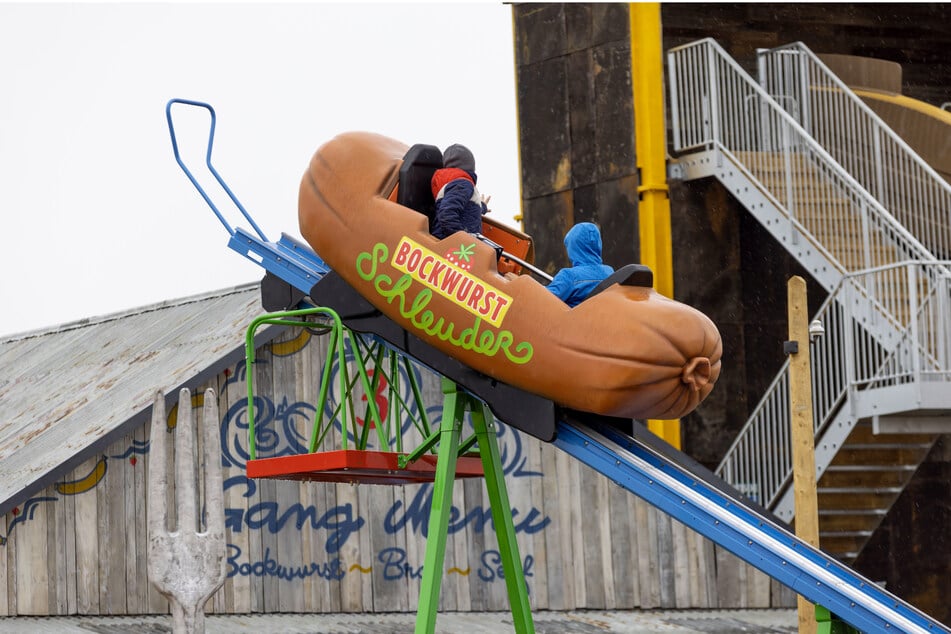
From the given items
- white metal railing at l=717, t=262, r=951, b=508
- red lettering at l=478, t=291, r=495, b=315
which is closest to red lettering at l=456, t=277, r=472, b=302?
red lettering at l=478, t=291, r=495, b=315

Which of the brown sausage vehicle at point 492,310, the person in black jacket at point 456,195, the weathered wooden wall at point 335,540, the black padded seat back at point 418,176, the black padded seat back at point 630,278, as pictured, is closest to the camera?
the brown sausage vehicle at point 492,310

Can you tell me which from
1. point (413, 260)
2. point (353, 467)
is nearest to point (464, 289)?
point (413, 260)

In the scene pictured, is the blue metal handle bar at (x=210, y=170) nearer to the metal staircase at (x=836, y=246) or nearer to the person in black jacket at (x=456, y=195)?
the person in black jacket at (x=456, y=195)

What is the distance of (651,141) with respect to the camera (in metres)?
22.1

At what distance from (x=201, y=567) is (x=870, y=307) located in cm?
836

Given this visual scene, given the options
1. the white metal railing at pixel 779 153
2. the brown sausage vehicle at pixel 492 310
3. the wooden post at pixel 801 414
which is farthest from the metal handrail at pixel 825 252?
the brown sausage vehicle at pixel 492 310

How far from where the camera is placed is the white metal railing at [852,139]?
21.8 m

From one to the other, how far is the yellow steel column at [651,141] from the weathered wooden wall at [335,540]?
106 inches

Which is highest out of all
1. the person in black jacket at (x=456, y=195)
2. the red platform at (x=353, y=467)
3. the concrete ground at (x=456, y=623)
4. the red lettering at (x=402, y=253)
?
the person in black jacket at (x=456, y=195)

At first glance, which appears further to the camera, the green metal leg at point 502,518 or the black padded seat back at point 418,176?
the black padded seat back at point 418,176

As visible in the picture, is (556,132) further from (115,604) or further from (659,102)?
(115,604)

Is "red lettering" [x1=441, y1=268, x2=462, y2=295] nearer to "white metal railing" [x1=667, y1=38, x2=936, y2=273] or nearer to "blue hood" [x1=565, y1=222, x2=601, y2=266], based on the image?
"blue hood" [x1=565, y1=222, x2=601, y2=266]

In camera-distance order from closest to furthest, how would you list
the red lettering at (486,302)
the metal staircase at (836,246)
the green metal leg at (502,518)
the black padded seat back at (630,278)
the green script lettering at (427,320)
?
the black padded seat back at (630,278) → the green script lettering at (427,320) → the red lettering at (486,302) → the green metal leg at (502,518) → the metal staircase at (836,246)

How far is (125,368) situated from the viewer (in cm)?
2080
